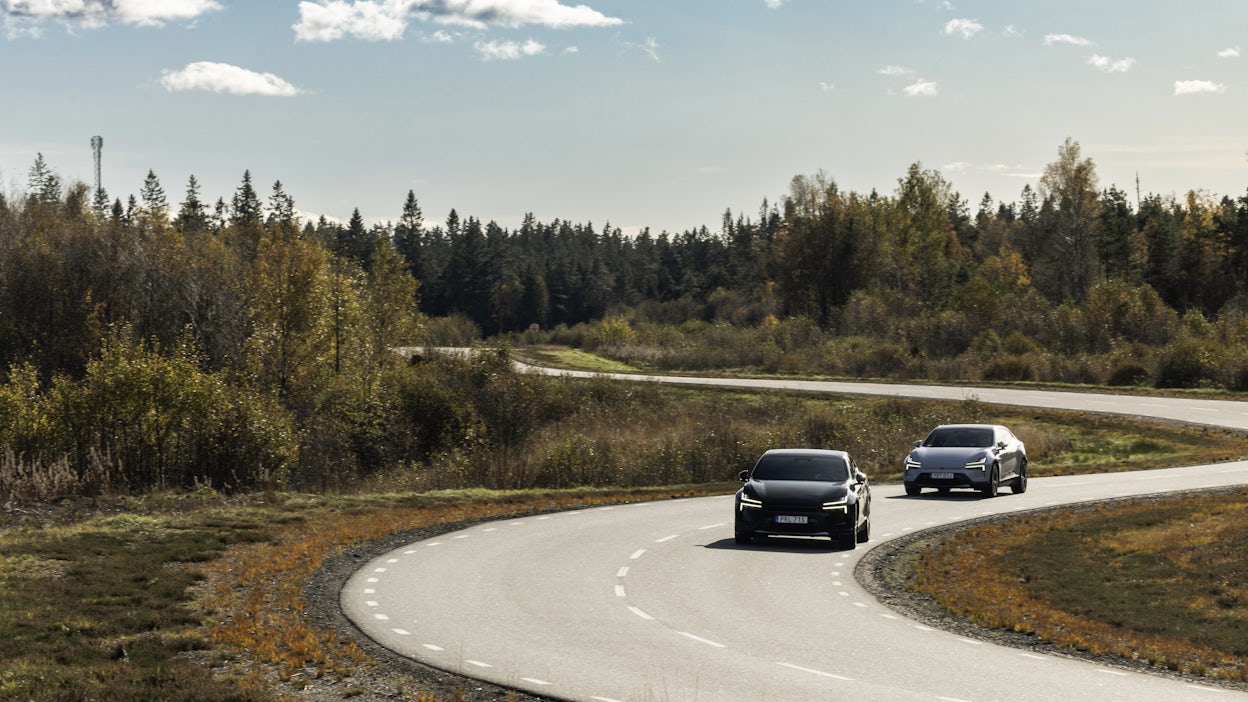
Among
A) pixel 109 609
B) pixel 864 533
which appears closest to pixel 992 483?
pixel 864 533

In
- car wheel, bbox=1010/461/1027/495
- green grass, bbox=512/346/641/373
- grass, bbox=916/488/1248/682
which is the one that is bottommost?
car wheel, bbox=1010/461/1027/495

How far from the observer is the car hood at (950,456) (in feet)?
95.2

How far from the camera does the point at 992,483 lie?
28.9 meters

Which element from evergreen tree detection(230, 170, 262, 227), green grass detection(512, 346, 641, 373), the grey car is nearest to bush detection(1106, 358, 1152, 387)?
green grass detection(512, 346, 641, 373)

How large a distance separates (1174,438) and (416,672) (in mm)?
35489

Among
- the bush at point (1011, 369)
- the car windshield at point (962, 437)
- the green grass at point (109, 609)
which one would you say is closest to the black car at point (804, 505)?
the car windshield at point (962, 437)

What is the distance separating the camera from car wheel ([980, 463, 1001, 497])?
94.7 ft

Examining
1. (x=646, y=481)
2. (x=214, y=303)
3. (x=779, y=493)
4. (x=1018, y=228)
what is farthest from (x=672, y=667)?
(x=1018, y=228)

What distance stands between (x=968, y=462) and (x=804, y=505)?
9.76 meters

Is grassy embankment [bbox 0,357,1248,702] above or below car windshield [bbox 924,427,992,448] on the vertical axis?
below

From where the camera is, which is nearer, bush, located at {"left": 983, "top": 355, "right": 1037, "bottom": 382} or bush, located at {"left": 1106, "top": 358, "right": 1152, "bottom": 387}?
bush, located at {"left": 1106, "top": 358, "right": 1152, "bottom": 387}

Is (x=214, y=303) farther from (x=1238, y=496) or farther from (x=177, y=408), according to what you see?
(x=1238, y=496)

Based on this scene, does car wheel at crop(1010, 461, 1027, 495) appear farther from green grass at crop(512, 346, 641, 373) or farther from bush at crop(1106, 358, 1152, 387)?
green grass at crop(512, 346, 641, 373)

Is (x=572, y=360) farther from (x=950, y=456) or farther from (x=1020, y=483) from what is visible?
(x=950, y=456)
